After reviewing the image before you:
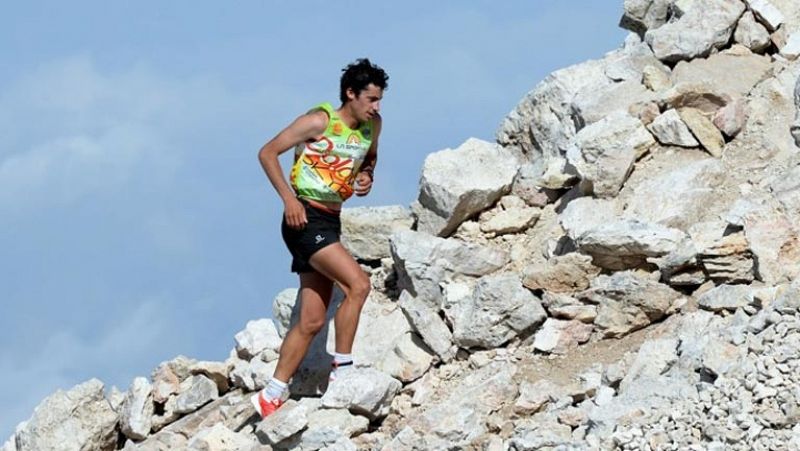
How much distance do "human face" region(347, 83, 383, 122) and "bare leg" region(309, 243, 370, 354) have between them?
845 millimetres

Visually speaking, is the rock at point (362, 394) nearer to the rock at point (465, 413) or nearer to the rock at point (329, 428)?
the rock at point (329, 428)

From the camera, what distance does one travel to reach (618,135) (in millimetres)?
13203

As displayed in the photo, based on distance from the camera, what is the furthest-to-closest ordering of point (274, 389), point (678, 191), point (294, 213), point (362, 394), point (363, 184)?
point (678, 191) < point (363, 184) < point (274, 389) < point (294, 213) < point (362, 394)

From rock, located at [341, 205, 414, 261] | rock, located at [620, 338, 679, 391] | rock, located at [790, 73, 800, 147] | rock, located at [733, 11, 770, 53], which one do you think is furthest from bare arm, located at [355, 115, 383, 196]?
rock, located at [733, 11, 770, 53]

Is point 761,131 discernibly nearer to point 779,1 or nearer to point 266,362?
point 779,1

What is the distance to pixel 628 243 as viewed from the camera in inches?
475

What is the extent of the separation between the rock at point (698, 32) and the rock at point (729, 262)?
9.33 feet

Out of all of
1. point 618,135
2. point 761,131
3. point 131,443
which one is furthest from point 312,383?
point 761,131

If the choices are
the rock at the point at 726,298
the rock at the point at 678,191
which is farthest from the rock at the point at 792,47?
the rock at the point at 726,298

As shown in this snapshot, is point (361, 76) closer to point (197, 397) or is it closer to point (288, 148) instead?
point (288, 148)

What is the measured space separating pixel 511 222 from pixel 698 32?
2.20 metres

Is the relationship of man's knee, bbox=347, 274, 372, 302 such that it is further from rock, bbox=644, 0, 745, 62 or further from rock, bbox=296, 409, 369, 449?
rock, bbox=644, 0, 745, 62

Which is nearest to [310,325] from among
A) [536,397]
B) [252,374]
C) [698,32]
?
[252,374]

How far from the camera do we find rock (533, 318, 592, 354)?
11906 mm
